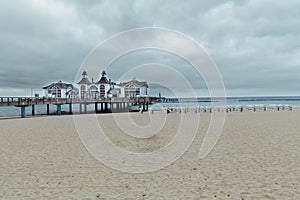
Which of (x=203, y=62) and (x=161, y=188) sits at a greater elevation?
(x=203, y=62)

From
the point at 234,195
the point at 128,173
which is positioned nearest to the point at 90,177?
A: the point at 128,173

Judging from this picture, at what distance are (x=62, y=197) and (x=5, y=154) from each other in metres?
4.97

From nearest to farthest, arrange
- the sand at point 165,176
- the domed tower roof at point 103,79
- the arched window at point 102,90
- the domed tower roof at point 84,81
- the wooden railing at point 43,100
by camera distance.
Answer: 1. the sand at point 165,176
2. the wooden railing at point 43,100
3. the domed tower roof at point 103,79
4. the arched window at point 102,90
5. the domed tower roof at point 84,81

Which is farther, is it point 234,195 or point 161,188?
point 161,188

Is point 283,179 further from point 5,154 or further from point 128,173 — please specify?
point 5,154

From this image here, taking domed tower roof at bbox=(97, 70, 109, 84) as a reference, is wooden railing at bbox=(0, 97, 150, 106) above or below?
below

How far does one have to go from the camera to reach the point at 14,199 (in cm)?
430

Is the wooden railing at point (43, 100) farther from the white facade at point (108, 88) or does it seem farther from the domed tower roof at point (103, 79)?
the domed tower roof at point (103, 79)

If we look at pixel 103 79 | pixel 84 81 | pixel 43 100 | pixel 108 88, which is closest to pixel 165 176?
pixel 43 100

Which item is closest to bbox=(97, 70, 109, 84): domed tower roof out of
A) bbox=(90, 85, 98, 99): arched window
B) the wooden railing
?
bbox=(90, 85, 98, 99): arched window

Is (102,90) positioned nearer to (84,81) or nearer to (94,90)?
(94,90)

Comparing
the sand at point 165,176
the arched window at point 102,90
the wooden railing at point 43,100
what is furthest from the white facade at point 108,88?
the sand at point 165,176

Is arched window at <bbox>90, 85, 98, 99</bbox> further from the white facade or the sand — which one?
the sand

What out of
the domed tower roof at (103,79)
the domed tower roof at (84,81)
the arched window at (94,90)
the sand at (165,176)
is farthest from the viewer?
the domed tower roof at (84,81)
